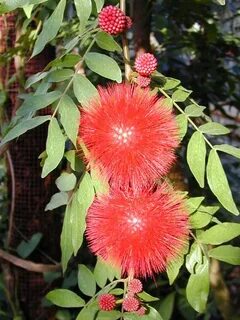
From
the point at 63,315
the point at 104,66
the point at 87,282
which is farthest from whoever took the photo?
the point at 63,315

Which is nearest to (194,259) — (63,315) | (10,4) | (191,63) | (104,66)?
(104,66)

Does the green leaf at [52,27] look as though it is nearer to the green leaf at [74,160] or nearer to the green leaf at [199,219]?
the green leaf at [74,160]

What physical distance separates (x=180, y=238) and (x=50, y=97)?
0.22 metres

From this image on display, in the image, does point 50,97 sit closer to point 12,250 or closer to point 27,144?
point 27,144

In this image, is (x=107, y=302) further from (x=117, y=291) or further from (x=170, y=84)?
(x=170, y=84)

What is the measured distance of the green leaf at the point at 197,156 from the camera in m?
0.67

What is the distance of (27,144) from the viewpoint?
155 centimetres

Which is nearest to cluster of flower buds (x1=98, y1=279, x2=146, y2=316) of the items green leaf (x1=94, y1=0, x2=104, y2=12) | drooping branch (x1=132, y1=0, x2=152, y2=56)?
green leaf (x1=94, y1=0, x2=104, y2=12)

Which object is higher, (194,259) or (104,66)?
(104,66)

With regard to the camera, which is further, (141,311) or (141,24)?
(141,24)

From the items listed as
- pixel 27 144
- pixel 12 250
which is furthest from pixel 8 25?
pixel 12 250

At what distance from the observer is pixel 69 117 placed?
0.66 metres

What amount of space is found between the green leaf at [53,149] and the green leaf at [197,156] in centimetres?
14

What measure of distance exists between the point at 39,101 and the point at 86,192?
0.41 ft
